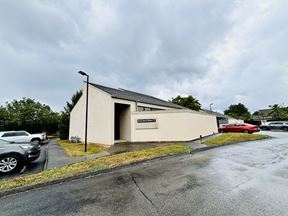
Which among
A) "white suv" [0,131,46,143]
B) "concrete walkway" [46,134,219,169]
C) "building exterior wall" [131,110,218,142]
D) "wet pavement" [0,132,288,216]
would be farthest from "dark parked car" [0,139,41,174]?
"white suv" [0,131,46,143]

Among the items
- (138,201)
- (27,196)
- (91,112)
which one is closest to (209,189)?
(138,201)

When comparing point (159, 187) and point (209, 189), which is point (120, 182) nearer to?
point (159, 187)

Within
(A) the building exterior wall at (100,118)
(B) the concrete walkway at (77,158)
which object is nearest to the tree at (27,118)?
(A) the building exterior wall at (100,118)

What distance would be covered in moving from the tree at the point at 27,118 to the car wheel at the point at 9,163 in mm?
27377

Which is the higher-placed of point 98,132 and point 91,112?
point 91,112

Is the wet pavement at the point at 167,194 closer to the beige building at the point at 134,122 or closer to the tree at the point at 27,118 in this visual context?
the beige building at the point at 134,122

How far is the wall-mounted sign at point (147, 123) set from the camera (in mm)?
14855

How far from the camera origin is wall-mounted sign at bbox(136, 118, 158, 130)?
14.9 metres

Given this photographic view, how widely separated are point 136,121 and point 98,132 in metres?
3.62

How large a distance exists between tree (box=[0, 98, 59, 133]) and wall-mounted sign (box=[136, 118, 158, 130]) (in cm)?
2433

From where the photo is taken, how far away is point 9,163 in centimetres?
711

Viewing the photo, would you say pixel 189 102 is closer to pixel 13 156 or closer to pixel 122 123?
pixel 122 123

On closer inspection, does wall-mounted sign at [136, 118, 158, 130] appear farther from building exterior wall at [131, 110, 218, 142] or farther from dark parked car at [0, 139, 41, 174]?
dark parked car at [0, 139, 41, 174]

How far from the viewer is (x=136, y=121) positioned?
15023mm
